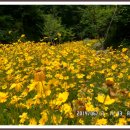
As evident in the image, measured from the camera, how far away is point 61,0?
4.83 metres

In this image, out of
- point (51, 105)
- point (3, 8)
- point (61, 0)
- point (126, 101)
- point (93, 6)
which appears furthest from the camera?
point (3, 8)

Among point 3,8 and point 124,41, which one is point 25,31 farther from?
point 124,41

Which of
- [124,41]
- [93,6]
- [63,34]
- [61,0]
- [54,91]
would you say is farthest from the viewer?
[63,34]

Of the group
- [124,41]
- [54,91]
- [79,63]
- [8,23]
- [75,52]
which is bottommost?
[54,91]

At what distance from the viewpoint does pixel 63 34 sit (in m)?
21.8

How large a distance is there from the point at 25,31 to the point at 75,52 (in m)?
14.0

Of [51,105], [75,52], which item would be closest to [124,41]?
[75,52]

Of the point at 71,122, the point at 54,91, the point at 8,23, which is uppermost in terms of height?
the point at 8,23

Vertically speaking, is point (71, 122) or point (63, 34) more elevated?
point (63, 34)

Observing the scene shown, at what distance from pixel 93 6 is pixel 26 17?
489 cm

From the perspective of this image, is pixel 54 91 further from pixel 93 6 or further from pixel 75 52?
pixel 93 6

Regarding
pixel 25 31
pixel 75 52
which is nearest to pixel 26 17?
pixel 25 31

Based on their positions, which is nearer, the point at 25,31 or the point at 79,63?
the point at 79,63

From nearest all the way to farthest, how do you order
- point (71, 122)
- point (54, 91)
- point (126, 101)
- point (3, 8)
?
point (71, 122), point (126, 101), point (54, 91), point (3, 8)
